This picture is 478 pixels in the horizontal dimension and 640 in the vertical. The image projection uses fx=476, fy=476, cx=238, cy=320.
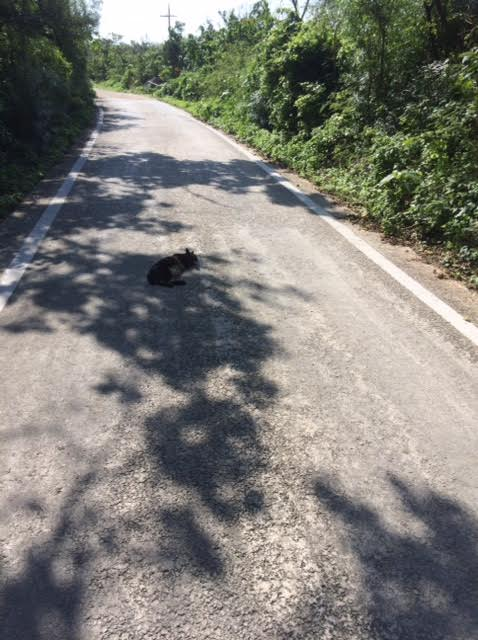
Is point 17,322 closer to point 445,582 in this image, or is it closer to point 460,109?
point 445,582

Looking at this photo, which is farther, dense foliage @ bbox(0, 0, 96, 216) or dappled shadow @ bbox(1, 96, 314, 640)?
dense foliage @ bbox(0, 0, 96, 216)

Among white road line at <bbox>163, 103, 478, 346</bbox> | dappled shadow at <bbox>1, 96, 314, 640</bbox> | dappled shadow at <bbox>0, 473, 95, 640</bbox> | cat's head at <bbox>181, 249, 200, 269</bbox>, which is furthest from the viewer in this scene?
cat's head at <bbox>181, 249, 200, 269</bbox>

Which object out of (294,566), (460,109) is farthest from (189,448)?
(460,109)

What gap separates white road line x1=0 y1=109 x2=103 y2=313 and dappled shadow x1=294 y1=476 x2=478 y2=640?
3.39 meters

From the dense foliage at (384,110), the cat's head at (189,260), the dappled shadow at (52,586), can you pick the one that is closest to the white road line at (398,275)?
the dense foliage at (384,110)

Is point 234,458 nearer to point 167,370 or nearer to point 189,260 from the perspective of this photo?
point 167,370

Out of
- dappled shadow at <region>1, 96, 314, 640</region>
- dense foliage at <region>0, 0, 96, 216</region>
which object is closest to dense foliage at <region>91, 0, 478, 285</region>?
dappled shadow at <region>1, 96, 314, 640</region>

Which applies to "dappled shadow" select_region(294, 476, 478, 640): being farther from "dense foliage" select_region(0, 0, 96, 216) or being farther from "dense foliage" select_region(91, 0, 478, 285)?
"dense foliage" select_region(0, 0, 96, 216)

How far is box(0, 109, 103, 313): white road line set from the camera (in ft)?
14.8

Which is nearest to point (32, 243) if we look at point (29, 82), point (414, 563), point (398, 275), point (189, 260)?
point (189, 260)

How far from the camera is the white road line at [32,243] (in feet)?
14.8

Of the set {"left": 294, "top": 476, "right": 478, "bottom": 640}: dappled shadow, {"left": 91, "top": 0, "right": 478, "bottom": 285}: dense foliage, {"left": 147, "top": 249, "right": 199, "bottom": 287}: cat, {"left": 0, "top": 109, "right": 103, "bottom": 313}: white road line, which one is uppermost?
{"left": 91, "top": 0, "right": 478, "bottom": 285}: dense foliage

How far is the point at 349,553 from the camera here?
2.10 metres

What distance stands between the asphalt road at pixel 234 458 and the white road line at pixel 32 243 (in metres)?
0.17
